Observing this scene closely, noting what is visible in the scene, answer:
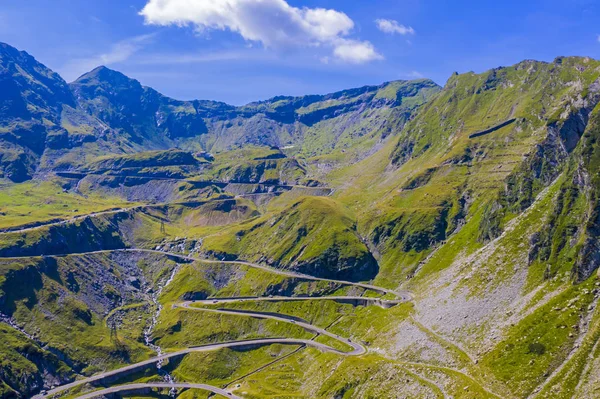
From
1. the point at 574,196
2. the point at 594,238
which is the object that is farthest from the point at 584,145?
the point at 594,238

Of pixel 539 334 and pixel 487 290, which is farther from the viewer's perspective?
pixel 487 290

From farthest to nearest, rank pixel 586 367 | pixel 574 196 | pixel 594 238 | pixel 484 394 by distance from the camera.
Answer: pixel 574 196 < pixel 594 238 < pixel 484 394 < pixel 586 367

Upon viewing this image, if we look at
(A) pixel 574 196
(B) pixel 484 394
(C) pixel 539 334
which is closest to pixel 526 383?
(B) pixel 484 394

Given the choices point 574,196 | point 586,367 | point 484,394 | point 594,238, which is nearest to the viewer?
point 586,367

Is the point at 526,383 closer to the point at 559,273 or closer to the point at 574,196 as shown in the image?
the point at 559,273

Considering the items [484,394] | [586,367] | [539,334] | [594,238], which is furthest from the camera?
[594,238]

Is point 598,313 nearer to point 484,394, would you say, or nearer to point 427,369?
point 484,394

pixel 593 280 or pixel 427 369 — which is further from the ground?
pixel 593 280

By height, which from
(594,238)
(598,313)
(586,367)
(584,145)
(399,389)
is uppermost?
(584,145)

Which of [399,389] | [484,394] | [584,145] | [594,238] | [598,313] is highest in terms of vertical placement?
[584,145]
